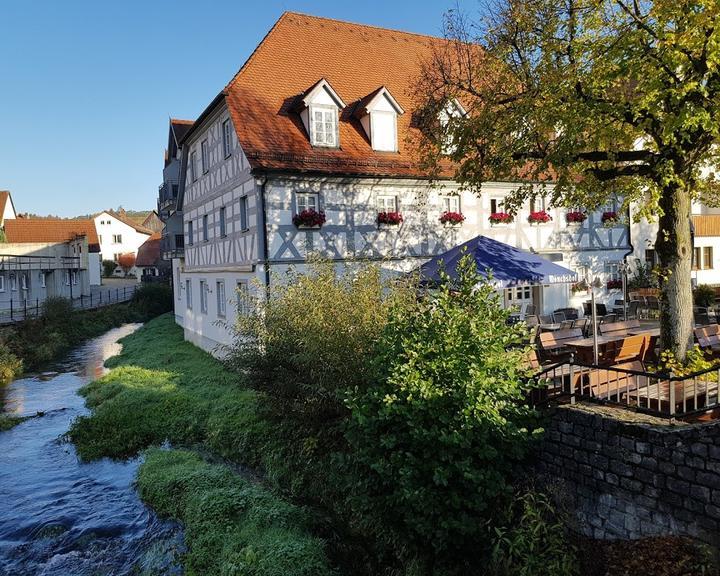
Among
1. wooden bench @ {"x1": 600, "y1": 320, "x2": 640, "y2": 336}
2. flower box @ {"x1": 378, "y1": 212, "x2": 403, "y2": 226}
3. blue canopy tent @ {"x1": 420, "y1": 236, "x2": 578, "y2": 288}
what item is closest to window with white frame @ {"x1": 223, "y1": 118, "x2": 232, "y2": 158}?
flower box @ {"x1": 378, "y1": 212, "x2": 403, "y2": 226}

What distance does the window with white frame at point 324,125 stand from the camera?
53.7 ft

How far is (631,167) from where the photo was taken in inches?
371

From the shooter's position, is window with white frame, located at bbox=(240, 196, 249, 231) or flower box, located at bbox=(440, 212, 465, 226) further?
flower box, located at bbox=(440, 212, 465, 226)

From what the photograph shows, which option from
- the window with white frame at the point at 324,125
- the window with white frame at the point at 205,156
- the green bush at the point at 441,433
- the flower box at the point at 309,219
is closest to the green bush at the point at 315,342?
the green bush at the point at 441,433

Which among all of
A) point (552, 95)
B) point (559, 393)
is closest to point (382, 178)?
point (552, 95)

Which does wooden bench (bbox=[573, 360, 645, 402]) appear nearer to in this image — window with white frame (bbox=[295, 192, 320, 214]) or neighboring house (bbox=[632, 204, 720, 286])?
window with white frame (bbox=[295, 192, 320, 214])

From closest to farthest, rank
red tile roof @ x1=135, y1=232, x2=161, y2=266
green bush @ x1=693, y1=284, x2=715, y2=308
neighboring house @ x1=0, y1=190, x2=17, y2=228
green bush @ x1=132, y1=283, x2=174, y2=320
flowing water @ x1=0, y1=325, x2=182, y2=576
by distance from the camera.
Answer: flowing water @ x1=0, y1=325, x2=182, y2=576
green bush @ x1=693, y1=284, x2=715, y2=308
green bush @ x1=132, y1=283, x2=174, y2=320
neighboring house @ x1=0, y1=190, x2=17, y2=228
red tile roof @ x1=135, y1=232, x2=161, y2=266

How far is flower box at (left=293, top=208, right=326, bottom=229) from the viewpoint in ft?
50.6

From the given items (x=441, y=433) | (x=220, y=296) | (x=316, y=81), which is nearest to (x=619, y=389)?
(x=441, y=433)

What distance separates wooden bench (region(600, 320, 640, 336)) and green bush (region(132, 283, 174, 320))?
108 feet

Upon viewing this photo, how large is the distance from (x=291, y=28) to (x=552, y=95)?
1262cm

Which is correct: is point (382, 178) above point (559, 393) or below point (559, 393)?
above

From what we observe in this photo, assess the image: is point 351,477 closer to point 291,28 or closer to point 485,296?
point 485,296

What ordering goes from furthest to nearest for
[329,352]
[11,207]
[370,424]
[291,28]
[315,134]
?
[11,207] < [291,28] < [315,134] < [329,352] < [370,424]
